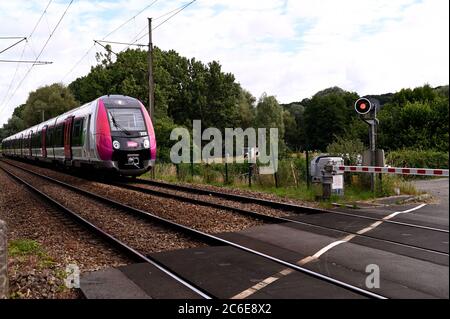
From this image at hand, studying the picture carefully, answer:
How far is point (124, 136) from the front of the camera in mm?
18672

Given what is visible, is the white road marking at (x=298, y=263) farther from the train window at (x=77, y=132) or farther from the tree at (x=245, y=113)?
the tree at (x=245, y=113)

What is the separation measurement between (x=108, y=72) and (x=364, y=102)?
49832 mm

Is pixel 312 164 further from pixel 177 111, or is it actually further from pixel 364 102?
pixel 177 111

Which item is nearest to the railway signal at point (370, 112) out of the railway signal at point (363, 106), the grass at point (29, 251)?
the railway signal at point (363, 106)

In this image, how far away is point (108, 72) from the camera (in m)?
59.2

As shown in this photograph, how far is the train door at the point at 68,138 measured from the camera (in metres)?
23.1

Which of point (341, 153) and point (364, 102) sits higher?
point (364, 102)

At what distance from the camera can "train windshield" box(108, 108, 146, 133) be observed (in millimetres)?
18703

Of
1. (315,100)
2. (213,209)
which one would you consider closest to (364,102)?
(213,209)

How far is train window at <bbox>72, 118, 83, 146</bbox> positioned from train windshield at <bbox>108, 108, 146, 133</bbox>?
2.81 m

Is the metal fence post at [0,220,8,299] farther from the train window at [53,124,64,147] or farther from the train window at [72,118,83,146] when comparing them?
the train window at [53,124,64,147]

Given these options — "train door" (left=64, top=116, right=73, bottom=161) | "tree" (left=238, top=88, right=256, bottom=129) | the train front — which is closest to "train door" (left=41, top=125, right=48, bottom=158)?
"train door" (left=64, top=116, right=73, bottom=161)

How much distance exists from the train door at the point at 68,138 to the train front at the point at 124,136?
181 inches

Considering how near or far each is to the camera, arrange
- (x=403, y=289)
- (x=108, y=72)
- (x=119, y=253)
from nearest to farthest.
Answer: (x=403, y=289) < (x=119, y=253) < (x=108, y=72)
